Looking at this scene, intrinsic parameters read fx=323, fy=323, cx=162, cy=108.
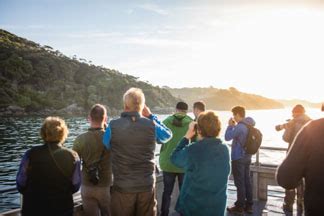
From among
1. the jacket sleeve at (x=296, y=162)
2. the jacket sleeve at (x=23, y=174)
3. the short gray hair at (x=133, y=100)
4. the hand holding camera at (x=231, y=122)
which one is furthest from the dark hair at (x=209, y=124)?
the hand holding camera at (x=231, y=122)

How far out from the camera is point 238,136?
20.0 ft

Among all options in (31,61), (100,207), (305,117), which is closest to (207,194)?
(100,207)

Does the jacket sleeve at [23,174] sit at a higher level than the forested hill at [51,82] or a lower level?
lower

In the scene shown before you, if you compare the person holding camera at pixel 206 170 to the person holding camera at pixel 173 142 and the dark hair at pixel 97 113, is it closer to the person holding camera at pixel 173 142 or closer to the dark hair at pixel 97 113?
the dark hair at pixel 97 113

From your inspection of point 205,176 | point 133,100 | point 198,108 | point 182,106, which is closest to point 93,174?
point 133,100

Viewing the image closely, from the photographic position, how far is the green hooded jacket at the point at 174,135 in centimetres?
525

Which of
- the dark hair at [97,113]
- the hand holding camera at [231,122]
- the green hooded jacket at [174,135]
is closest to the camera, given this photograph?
the dark hair at [97,113]

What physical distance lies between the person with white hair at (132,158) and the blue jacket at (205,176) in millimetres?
531

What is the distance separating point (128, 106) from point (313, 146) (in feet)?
6.97

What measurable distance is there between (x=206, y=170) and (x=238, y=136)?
3.04 meters

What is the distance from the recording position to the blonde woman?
307cm

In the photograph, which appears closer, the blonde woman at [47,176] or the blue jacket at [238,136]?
the blonde woman at [47,176]

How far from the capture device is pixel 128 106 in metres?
3.72

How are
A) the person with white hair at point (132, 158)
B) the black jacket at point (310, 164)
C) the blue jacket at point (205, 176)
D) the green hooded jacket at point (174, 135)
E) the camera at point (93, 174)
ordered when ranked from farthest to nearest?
1. the green hooded jacket at point (174, 135)
2. the camera at point (93, 174)
3. the person with white hair at point (132, 158)
4. the blue jacket at point (205, 176)
5. the black jacket at point (310, 164)
